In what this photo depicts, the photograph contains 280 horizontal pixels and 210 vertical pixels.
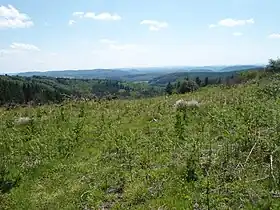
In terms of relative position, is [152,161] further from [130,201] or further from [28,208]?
[28,208]

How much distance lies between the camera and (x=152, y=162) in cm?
884

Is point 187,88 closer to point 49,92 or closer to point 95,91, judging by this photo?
point 95,91

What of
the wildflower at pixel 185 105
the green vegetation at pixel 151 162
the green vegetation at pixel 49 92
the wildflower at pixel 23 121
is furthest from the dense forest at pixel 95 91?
the green vegetation at pixel 151 162

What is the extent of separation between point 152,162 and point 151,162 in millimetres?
26

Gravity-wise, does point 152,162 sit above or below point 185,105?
below

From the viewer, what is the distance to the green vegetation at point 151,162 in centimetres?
670

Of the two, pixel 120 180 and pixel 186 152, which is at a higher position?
pixel 186 152

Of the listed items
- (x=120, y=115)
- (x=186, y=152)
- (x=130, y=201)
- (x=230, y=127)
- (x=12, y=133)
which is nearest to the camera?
(x=130, y=201)

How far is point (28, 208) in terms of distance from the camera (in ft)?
25.8

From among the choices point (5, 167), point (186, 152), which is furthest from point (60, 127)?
point (186, 152)

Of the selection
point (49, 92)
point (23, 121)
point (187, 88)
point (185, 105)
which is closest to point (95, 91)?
point (187, 88)

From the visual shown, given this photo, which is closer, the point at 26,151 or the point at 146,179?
the point at 146,179

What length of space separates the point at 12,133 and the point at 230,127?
8164 millimetres

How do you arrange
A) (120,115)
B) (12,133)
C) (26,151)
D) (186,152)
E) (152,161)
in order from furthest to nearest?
(120,115)
(12,133)
(26,151)
(152,161)
(186,152)
